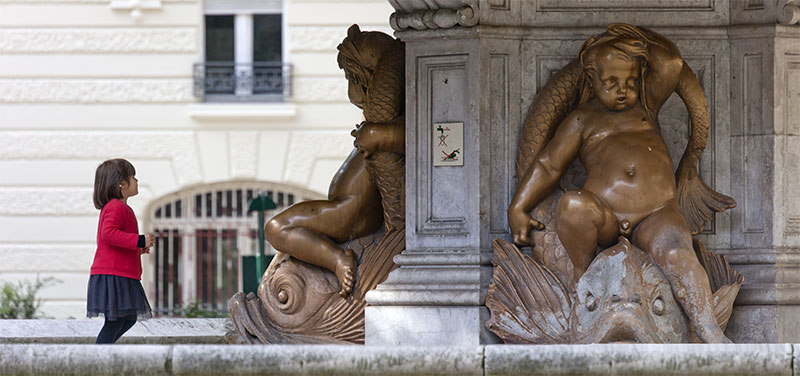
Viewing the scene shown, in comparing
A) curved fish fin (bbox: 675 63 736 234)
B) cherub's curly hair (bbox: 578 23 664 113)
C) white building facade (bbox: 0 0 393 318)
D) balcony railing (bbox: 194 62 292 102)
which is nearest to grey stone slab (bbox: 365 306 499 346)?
curved fish fin (bbox: 675 63 736 234)

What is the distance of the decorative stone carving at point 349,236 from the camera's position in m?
8.61

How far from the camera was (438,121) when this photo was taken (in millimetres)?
8242

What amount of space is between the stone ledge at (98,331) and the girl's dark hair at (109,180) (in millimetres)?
1341

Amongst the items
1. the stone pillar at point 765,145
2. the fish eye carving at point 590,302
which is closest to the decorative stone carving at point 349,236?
the fish eye carving at point 590,302

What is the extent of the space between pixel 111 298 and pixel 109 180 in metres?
0.62

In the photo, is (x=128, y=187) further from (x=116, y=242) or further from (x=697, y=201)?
(x=697, y=201)

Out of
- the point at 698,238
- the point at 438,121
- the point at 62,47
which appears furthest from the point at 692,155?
the point at 62,47

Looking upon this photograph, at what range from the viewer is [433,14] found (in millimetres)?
8242

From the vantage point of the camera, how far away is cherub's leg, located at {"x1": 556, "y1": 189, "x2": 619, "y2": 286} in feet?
25.3

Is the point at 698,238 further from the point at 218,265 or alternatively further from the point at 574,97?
the point at 218,265

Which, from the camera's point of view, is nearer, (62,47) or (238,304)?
(238,304)

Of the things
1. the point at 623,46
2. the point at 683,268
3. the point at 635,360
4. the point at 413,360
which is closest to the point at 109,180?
the point at 623,46

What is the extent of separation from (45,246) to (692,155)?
35.8 ft

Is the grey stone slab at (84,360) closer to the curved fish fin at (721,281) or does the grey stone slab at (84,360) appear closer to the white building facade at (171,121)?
the curved fish fin at (721,281)
